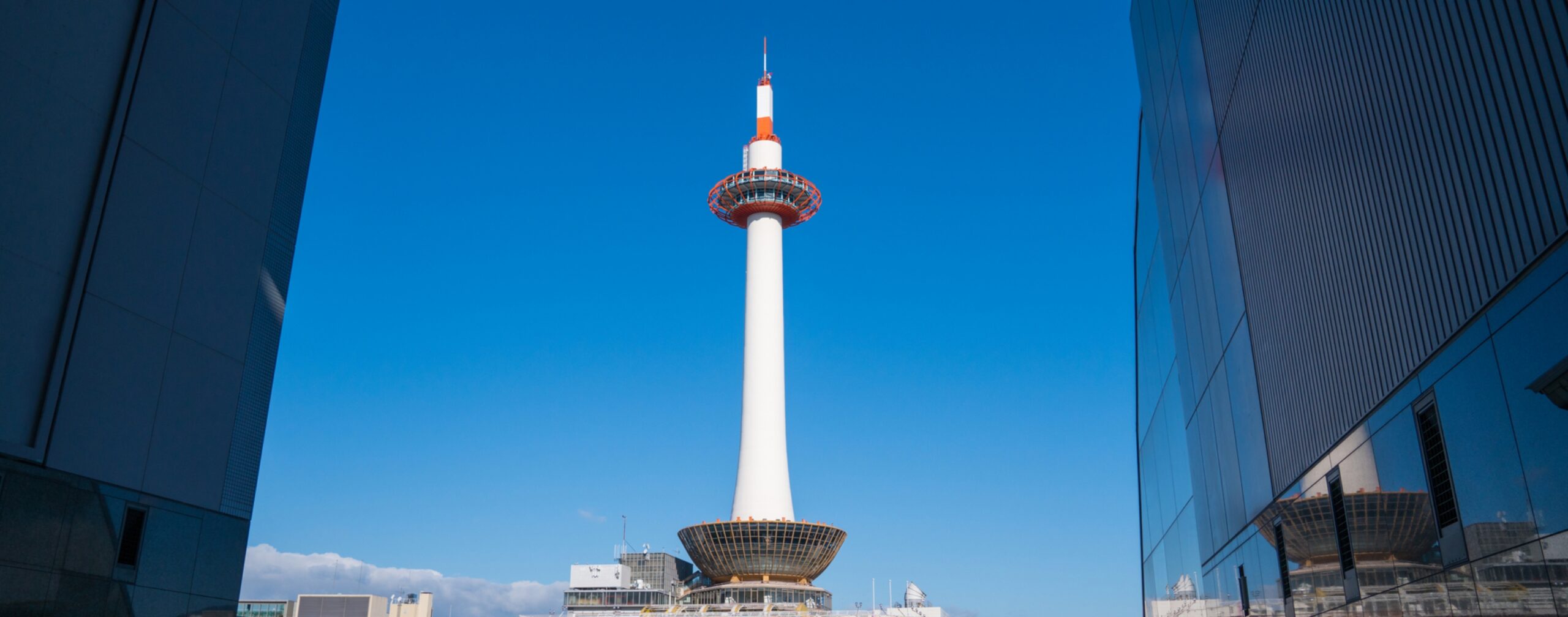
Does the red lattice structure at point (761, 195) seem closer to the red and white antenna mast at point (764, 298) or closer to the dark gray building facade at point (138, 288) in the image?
the red and white antenna mast at point (764, 298)

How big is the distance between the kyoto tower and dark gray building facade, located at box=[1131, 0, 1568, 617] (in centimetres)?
9540

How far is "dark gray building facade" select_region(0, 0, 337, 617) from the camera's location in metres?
19.3

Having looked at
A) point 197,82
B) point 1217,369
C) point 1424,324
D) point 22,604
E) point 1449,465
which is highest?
point 197,82

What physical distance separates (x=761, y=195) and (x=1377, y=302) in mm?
125708

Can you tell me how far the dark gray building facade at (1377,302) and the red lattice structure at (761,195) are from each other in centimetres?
10899

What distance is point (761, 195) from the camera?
A: 465 ft

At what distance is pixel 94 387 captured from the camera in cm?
2072

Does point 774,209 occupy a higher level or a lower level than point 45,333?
higher

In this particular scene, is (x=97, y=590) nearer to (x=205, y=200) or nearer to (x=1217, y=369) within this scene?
(x=205, y=200)

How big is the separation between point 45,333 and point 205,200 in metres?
4.74

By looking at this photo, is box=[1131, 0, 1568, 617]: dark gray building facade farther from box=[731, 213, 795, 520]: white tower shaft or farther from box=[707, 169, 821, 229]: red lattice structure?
box=[707, 169, 821, 229]: red lattice structure

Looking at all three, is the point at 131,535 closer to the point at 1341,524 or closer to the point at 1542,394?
the point at 1341,524

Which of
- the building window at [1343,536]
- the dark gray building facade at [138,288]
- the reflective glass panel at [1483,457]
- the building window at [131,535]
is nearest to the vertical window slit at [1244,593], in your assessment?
the building window at [1343,536]

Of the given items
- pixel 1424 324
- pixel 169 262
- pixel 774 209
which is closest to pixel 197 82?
pixel 169 262
